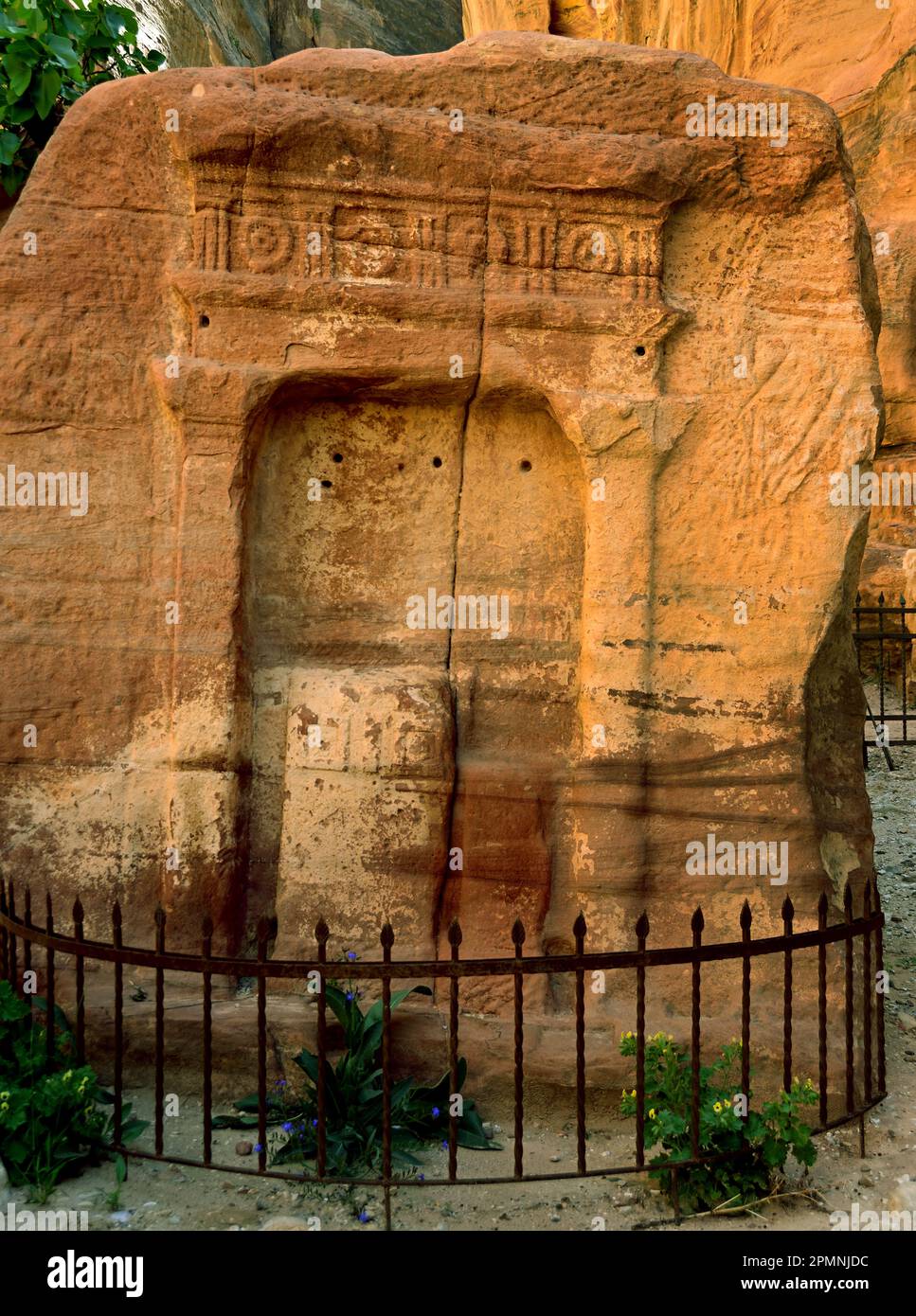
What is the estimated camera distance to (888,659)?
11773mm

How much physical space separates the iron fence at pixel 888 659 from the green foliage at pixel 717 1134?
640cm

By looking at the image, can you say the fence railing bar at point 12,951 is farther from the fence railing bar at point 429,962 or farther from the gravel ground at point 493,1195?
the gravel ground at point 493,1195

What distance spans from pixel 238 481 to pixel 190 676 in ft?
2.68

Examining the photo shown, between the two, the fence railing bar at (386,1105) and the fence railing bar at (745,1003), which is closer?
the fence railing bar at (386,1105)

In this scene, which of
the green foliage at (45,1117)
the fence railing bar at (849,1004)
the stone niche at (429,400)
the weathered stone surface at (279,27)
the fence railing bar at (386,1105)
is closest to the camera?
the fence railing bar at (386,1105)

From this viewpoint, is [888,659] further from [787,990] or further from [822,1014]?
[787,990]

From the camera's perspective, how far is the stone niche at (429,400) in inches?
169

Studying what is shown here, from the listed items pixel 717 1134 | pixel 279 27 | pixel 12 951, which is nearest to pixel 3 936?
pixel 12 951

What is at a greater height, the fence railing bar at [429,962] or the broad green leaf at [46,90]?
the broad green leaf at [46,90]

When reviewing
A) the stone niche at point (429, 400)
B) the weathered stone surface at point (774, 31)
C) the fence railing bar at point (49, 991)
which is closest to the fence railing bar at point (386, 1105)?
the fence railing bar at point (49, 991)

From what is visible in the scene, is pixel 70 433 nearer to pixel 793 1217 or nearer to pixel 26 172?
pixel 26 172

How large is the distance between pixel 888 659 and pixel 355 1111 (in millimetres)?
9660

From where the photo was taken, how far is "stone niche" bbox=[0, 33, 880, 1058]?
430cm

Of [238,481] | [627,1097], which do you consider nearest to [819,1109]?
Result: [627,1097]
